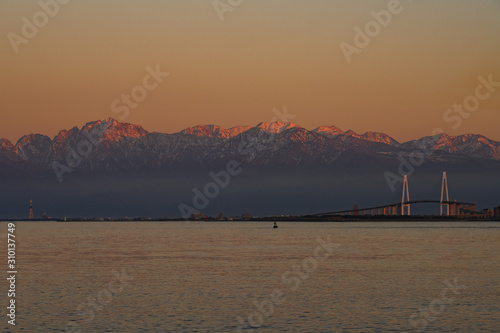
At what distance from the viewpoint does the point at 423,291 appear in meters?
65.6

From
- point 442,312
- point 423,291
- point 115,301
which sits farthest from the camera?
point 423,291

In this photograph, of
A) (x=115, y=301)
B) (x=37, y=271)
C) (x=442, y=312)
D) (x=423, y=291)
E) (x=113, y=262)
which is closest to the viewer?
(x=442, y=312)

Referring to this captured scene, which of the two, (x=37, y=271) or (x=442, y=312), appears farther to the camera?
(x=37, y=271)

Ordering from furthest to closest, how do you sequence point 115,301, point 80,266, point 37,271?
1. point 80,266
2. point 37,271
3. point 115,301

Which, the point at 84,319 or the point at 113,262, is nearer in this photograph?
the point at 84,319

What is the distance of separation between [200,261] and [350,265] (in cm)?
2054

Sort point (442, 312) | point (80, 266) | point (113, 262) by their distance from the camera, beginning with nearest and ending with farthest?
point (442, 312), point (80, 266), point (113, 262)

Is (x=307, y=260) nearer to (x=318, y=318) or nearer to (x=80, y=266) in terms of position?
(x=80, y=266)

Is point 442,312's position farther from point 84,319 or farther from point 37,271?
point 37,271

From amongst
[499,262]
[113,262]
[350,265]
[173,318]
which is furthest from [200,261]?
[173,318]

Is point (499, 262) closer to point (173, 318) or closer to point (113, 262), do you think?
point (113, 262)

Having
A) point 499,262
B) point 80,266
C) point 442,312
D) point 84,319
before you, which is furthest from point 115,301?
point 499,262

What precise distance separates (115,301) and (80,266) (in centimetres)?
3349

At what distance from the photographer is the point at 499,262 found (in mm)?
95250
